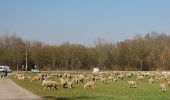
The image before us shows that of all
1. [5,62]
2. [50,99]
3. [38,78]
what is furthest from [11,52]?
[50,99]

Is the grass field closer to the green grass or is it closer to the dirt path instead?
the green grass

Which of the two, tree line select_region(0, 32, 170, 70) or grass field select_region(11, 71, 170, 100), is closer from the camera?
grass field select_region(11, 71, 170, 100)

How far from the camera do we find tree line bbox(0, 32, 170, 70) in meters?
129

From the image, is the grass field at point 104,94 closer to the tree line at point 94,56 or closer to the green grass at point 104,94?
the green grass at point 104,94

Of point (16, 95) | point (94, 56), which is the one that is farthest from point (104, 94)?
point (94, 56)

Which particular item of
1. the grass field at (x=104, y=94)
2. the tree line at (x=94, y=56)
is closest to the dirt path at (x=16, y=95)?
the grass field at (x=104, y=94)

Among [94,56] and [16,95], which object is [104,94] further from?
[94,56]

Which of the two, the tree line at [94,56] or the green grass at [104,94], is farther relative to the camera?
the tree line at [94,56]

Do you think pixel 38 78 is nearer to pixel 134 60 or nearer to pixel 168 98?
pixel 168 98

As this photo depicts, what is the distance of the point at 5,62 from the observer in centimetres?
13138

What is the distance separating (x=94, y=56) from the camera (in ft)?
456

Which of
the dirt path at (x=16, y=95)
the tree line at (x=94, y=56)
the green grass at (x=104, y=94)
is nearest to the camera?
the dirt path at (x=16, y=95)

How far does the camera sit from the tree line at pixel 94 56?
129125 mm

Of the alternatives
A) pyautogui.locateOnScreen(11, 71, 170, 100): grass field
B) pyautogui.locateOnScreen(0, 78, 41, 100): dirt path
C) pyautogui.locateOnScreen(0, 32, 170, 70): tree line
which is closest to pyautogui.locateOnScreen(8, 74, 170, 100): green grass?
pyautogui.locateOnScreen(11, 71, 170, 100): grass field
